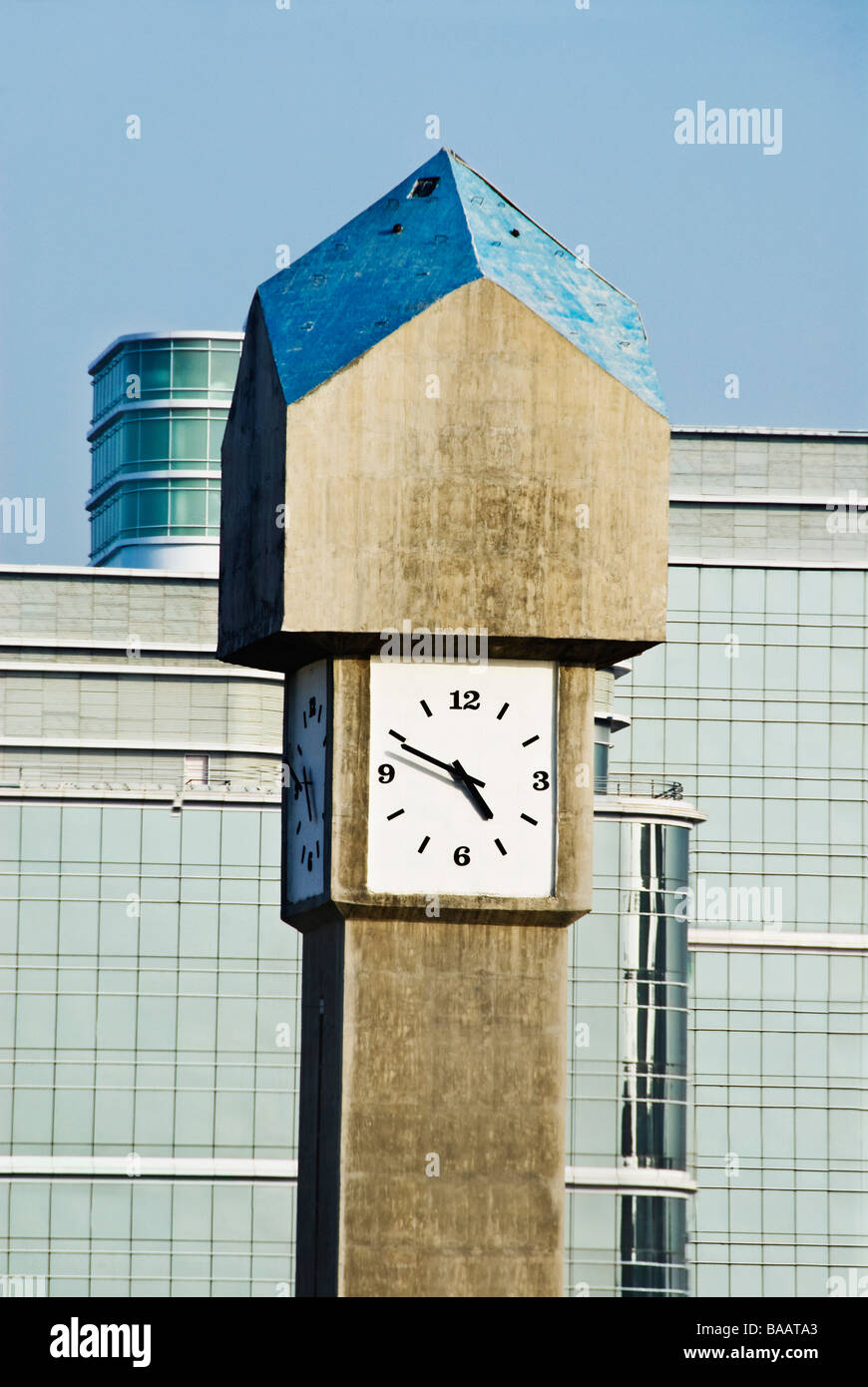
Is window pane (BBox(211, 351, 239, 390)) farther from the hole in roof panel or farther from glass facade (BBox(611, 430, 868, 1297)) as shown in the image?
the hole in roof panel

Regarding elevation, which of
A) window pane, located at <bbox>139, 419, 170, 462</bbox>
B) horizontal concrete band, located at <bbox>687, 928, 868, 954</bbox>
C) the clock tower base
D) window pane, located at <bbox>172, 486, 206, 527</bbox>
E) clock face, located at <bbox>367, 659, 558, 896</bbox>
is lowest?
the clock tower base

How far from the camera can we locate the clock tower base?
18344 millimetres

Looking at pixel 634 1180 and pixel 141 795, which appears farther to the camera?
pixel 141 795

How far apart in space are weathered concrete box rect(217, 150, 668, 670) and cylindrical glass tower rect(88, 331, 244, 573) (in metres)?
112

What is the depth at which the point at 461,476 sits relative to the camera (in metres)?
18.6

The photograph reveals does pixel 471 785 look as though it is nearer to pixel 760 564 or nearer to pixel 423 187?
pixel 423 187

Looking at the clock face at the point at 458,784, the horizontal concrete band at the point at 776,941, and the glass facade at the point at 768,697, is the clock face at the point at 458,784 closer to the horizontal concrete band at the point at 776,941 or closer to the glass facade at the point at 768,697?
the horizontal concrete band at the point at 776,941

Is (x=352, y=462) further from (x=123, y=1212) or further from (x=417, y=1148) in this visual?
(x=123, y=1212)

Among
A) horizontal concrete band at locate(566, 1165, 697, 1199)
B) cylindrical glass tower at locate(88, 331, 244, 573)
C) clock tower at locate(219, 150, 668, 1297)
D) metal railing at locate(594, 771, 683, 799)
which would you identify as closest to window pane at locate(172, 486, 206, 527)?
cylindrical glass tower at locate(88, 331, 244, 573)

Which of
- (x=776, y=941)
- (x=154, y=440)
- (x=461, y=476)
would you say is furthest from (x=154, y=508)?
(x=461, y=476)

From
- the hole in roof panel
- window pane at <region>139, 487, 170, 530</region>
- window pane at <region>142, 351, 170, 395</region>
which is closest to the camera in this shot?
the hole in roof panel

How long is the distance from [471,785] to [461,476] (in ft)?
7.75

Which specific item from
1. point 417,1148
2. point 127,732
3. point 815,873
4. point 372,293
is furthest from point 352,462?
point 815,873

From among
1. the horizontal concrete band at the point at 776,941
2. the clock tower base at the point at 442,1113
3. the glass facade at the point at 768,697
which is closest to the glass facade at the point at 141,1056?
the horizontal concrete band at the point at 776,941
